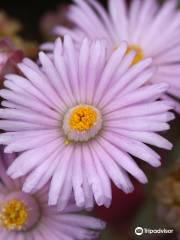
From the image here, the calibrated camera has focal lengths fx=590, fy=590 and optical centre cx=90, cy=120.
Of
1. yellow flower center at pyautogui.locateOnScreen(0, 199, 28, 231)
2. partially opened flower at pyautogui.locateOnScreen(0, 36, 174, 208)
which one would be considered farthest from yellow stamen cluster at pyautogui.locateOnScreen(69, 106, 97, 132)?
yellow flower center at pyautogui.locateOnScreen(0, 199, 28, 231)

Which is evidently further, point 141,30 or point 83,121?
point 141,30

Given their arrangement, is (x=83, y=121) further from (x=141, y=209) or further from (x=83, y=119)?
(x=141, y=209)

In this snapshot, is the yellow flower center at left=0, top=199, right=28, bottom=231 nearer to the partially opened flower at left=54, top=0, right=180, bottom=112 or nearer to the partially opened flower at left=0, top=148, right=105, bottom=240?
the partially opened flower at left=0, top=148, right=105, bottom=240

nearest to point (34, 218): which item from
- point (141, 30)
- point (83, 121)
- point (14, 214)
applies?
point (14, 214)

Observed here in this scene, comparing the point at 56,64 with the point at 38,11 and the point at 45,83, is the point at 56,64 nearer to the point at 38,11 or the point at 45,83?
the point at 45,83

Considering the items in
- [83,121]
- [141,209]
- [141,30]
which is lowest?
[141,209]

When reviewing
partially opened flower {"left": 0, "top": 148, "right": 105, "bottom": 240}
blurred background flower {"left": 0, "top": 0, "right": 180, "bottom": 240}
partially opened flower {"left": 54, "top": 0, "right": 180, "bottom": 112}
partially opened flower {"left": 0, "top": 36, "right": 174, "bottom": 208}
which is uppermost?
partially opened flower {"left": 54, "top": 0, "right": 180, "bottom": 112}

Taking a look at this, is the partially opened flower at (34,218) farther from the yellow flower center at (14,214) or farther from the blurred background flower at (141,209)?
the blurred background flower at (141,209)

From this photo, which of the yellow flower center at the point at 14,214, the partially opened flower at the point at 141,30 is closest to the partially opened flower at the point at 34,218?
the yellow flower center at the point at 14,214

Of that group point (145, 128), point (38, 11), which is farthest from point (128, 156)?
point (38, 11)
